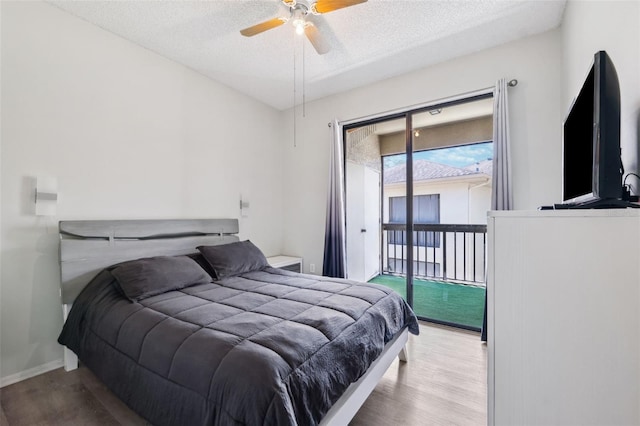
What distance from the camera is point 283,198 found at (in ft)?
14.1

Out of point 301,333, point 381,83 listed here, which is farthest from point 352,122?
point 301,333

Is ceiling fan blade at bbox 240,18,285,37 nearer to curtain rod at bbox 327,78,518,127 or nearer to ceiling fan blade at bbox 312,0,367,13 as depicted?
ceiling fan blade at bbox 312,0,367,13

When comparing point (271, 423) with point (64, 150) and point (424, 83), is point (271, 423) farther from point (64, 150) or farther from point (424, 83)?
point (424, 83)

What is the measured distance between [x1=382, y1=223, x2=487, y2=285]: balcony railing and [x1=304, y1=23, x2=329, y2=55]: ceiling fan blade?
99.7 inches

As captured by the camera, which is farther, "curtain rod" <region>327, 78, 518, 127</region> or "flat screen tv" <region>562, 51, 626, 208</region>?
"curtain rod" <region>327, 78, 518, 127</region>

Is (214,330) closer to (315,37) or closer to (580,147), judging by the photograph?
(580,147)

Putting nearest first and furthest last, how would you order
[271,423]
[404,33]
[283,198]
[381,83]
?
[271,423]
[404,33]
[381,83]
[283,198]

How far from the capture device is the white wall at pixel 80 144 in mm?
2002

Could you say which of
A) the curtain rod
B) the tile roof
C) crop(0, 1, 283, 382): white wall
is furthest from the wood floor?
the curtain rod

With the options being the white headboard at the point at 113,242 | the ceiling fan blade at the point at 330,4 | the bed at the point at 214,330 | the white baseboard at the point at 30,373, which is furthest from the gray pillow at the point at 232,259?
the ceiling fan blade at the point at 330,4

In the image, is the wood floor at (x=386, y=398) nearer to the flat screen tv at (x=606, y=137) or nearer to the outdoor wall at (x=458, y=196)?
the flat screen tv at (x=606, y=137)

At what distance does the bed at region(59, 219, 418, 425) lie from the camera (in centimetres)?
114

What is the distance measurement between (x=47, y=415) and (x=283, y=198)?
10.5ft

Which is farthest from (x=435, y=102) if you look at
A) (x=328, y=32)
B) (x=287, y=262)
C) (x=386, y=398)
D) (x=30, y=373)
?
(x=30, y=373)
